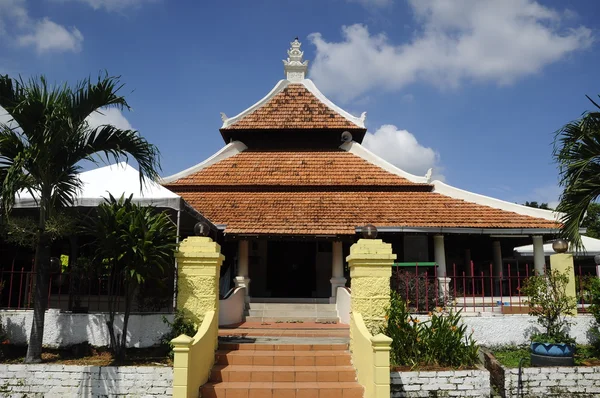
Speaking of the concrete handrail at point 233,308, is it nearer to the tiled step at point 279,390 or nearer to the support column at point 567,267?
the tiled step at point 279,390

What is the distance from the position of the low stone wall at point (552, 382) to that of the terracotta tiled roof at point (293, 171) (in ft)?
25.6

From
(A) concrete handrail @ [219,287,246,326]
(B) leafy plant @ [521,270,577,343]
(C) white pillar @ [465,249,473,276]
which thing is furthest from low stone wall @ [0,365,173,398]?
(C) white pillar @ [465,249,473,276]

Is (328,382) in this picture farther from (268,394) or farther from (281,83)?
(281,83)

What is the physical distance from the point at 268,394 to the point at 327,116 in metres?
11.3

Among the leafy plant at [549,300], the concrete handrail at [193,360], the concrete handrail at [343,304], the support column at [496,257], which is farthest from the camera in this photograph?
the support column at [496,257]

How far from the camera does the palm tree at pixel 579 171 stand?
8438 mm

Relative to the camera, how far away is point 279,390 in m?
7.09

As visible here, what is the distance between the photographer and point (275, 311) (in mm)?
12523

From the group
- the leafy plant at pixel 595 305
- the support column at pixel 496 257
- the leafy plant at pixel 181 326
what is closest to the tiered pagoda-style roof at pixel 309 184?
the support column at pixel 496 257

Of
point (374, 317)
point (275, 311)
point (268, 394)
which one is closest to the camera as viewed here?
point (268, 394)

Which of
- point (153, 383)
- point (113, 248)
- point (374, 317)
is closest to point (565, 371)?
point (374, 317)

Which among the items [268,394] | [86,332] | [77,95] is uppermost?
[77,95]

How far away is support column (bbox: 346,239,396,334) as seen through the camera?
316 inches

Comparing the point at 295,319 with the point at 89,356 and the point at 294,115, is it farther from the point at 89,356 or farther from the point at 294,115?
the point at 294,115
